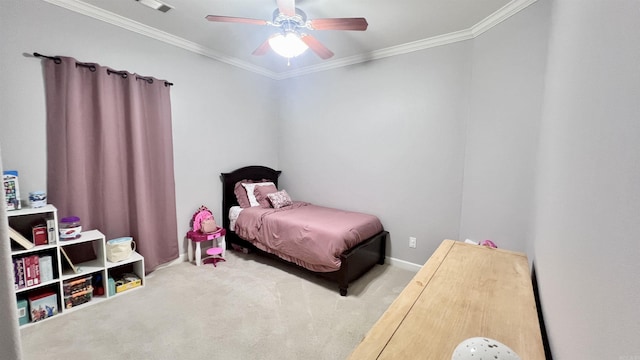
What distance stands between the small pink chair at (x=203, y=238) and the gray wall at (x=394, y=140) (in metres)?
1.45

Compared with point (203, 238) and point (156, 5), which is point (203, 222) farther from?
point (156, 5)

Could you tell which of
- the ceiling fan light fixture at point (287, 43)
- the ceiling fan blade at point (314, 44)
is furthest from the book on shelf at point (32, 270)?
the ceiling fan blade at point (314, 44)

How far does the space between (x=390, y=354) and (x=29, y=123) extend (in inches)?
122

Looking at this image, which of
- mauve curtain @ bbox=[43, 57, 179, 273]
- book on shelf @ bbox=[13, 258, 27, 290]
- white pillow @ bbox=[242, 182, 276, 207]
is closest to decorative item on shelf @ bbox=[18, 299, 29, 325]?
book on shelf @ bbox=[13, 258, 27, 290]

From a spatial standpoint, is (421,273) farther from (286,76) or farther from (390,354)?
(286,76)

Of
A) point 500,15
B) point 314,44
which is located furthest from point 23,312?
point 500,15

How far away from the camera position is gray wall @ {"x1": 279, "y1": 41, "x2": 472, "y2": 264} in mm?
2771

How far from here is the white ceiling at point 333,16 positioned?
2.19 metres

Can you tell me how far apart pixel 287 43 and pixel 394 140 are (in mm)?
1698

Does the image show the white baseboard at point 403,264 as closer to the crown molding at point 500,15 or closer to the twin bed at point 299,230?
the twin bed at point 299,230

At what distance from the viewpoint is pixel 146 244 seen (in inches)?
107

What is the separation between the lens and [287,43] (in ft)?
6.92

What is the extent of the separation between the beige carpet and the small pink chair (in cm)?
27

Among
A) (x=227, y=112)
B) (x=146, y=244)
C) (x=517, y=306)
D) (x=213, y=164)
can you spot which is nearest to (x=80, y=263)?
(x=146, y=244)
